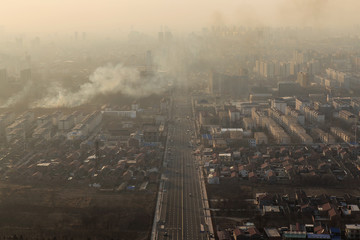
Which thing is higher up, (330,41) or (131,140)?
(330,41)

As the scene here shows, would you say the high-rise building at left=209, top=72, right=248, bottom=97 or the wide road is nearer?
the wide road

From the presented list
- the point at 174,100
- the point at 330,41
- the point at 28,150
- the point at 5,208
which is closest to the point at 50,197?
the point at 5,208

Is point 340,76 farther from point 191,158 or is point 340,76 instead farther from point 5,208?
point 5,208

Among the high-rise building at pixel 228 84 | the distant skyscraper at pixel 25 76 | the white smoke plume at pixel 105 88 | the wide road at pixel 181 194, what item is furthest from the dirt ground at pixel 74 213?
the high-rise building at pixel 228 84

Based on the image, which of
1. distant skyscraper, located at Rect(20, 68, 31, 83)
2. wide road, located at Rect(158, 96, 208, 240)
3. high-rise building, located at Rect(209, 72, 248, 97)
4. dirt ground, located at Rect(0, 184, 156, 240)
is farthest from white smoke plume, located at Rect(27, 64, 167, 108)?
dirt ground, located at Rect(0, 184, 156, 240)

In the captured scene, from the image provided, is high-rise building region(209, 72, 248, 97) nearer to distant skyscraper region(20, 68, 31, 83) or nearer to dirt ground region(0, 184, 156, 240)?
distant skyscraper region(20, 68, 31, 83)

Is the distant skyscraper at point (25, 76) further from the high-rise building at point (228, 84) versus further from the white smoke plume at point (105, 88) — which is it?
the high-rise building at point (228, 84)

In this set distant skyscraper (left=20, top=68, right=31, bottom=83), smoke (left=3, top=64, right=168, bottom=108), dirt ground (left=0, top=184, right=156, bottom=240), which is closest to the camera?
dirt ground (left=0, top=184, right=156, bottom=240)
